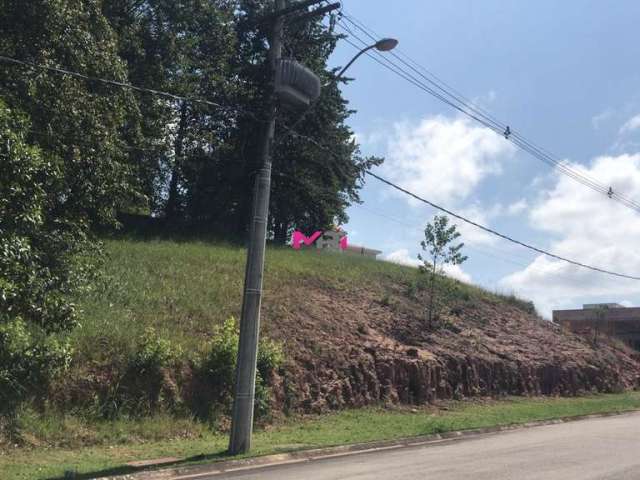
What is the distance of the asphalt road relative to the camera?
372 inches

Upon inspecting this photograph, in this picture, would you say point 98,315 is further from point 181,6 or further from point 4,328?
point 181,6

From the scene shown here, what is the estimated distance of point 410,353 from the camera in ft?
74.0

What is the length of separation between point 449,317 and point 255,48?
20.9 m

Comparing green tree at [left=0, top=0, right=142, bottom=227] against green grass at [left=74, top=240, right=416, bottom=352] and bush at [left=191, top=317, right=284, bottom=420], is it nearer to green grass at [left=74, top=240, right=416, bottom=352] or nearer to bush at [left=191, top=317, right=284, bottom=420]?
green grass at [left=74, top=240, right=416, bottom=352]

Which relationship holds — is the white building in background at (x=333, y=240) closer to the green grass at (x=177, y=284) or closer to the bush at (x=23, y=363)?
the green grass at (x=177, y=284)

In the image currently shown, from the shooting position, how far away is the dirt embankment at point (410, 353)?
19.4 meters

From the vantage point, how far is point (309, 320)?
72.0 ft

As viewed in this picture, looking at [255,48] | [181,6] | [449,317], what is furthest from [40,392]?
[255,48]

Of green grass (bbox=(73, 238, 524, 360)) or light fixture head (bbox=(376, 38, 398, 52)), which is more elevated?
light fixture head (bbox=(376, 38, 398, 52))

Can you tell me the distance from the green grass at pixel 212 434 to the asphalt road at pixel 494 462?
1493 millimetres

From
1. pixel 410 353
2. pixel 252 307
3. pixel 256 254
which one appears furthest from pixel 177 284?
pixel 252 307

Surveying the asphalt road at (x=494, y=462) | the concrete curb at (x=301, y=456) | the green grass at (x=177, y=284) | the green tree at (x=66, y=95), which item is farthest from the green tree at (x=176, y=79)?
the asphalt road at (x=494, y=462)

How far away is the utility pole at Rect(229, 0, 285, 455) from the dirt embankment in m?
5.35

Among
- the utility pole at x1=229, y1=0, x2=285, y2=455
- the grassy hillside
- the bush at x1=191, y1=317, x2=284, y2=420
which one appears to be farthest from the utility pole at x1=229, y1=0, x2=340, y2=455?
the bush at x1=191, y1=317, x2=284, y2=420
